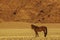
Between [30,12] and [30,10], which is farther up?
[30,10]

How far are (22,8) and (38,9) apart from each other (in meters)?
2.50

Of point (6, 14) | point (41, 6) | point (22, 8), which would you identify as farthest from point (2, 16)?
point (41, 6)

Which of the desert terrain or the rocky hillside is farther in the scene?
the rocky hillside

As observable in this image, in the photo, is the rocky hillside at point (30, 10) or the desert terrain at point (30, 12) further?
the rocky hillside at point (30, 10)

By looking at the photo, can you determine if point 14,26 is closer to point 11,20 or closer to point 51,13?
point 11,20

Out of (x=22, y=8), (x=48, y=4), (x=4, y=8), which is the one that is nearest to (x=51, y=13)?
(x=48, y=4)

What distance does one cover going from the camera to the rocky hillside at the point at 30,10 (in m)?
42.1

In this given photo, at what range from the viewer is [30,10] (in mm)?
43312

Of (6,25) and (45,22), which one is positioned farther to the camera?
(45,22)

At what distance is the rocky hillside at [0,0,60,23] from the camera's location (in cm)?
4209

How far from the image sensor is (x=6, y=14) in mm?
42844

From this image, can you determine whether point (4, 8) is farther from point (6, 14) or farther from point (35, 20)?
point (35, 20)

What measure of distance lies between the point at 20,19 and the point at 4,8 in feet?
10.5

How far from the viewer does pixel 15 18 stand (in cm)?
4194
